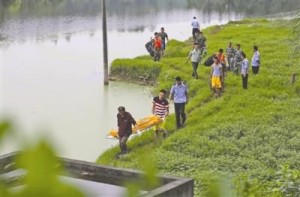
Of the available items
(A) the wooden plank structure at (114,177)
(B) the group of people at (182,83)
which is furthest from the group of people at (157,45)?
(A) the wooden plank structure at (114,177)

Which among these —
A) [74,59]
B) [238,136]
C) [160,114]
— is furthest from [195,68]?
[74,59]

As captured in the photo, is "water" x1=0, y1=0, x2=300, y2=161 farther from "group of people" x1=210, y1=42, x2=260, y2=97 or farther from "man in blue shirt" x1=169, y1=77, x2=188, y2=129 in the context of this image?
"group of people" x1=210, y1=42, x2=260, y2=97

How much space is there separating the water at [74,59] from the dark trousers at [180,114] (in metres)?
1.42

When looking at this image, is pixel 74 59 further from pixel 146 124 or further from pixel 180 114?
pixel 146 124

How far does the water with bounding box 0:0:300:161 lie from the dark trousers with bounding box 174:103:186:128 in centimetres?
142

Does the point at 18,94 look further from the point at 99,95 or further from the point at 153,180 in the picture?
the point at 153,180

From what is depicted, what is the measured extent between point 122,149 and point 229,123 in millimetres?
2343

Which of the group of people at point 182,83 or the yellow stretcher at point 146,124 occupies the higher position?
the group of people at point 182,83

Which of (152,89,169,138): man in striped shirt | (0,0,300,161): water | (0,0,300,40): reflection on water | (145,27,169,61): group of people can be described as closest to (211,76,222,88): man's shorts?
(0,0,300,161): water

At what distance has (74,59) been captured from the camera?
84.4 ft

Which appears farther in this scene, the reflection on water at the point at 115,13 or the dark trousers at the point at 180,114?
the reflection on water at the point at 115,13

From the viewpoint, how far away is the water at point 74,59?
13440 millimetres

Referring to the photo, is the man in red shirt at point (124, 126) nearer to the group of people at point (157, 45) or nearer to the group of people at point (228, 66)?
the group of people at point (228, 66)

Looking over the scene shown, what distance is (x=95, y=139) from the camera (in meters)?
13.7
